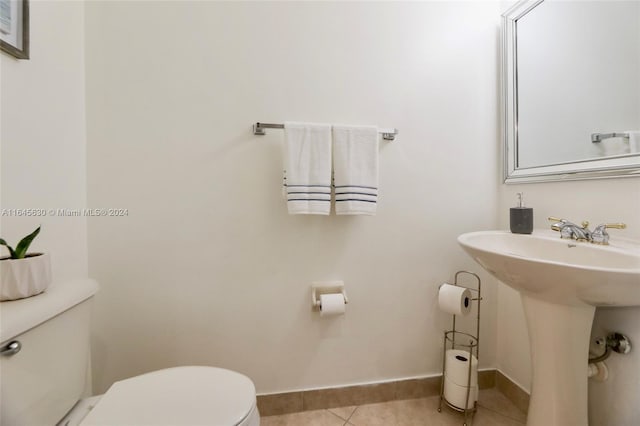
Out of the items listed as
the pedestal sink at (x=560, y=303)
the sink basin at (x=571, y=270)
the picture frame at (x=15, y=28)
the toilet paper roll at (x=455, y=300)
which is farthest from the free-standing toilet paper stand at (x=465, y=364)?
the picture frame at (x=15, y=28)

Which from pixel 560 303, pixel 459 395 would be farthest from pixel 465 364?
pixel 560 303

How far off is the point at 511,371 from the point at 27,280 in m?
1.91

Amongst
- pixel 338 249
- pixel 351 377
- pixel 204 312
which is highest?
pixel 338 249

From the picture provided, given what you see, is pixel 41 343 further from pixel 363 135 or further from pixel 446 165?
pixel 446 165

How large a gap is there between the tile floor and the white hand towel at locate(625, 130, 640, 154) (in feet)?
3.83

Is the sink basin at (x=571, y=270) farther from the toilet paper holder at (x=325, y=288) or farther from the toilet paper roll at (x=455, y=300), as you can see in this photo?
the toilet paper holder at (x=325, y=288)

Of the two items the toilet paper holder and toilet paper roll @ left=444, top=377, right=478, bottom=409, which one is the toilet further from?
toilet paper roll @ left=444, top=377, right=478, bottom=409

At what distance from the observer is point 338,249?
126 cm

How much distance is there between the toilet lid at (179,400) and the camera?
691 millimetres

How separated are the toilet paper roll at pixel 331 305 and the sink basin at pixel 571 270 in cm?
54

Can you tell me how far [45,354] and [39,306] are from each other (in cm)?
14

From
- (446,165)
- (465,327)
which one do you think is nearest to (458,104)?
(446,165)

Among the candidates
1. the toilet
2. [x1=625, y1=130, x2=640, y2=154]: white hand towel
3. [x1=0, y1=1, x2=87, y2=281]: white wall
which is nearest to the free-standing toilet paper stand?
[x1=625, y1=130, x2=640, y2=154]: white hand towel

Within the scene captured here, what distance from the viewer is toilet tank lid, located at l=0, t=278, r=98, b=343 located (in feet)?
1.92
